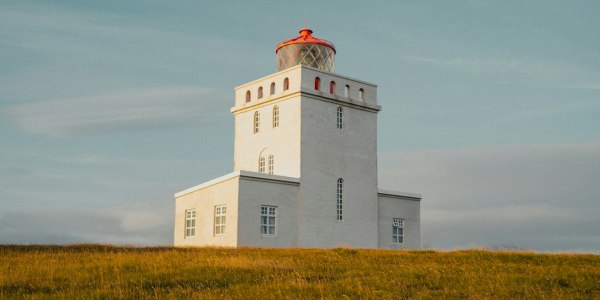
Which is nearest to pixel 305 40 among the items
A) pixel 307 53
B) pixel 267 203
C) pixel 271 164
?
pixel 307 53

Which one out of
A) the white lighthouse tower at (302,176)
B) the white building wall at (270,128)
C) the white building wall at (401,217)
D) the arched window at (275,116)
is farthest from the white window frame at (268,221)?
the white building wall at (401,217)

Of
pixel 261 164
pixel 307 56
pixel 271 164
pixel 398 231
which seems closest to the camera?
pixel 271 164

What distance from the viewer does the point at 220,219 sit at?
35.6 m

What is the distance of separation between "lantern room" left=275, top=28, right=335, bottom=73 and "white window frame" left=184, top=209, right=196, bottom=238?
31.6 ft

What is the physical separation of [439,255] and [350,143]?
13621mm

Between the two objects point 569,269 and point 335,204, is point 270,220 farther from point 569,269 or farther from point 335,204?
point 569,269

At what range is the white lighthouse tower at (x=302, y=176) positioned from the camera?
34969 millimetres

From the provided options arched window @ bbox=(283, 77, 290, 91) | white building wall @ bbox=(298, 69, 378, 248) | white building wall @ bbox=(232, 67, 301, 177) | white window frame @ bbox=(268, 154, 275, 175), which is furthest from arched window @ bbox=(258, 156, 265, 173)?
arched window @ bbox=(283, 77, 290, 91)

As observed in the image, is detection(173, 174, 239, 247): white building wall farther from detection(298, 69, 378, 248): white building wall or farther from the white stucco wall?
detection(298, 69, 378, 248): white building wall

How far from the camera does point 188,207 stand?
38719 mm

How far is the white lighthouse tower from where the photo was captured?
1377 inches

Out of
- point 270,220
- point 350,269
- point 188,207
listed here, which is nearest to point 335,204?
point 270,220

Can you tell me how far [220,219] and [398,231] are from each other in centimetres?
1110

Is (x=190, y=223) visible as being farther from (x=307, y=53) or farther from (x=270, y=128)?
(x=307, y=53)
